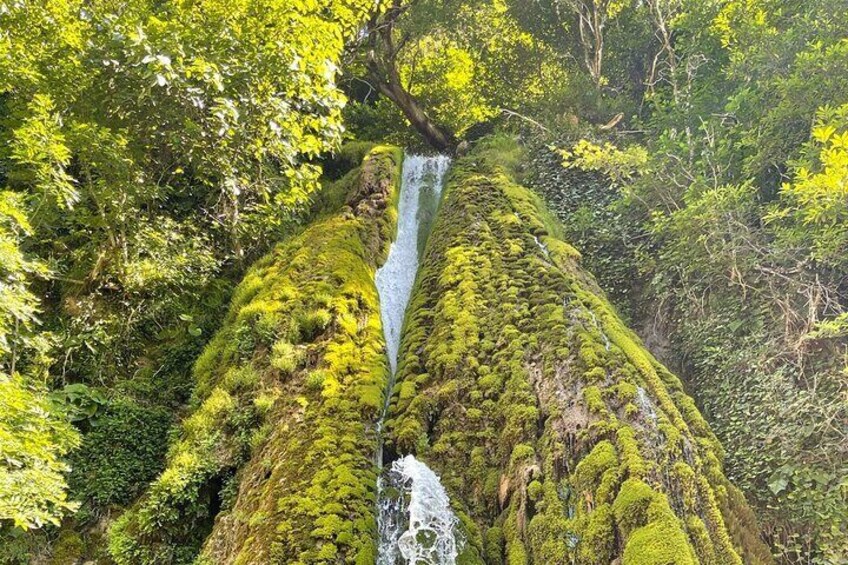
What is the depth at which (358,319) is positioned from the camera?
766 cm

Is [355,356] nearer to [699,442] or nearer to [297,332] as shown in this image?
[297,332]

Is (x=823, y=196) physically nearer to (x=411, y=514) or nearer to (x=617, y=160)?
(x=617, y=160)

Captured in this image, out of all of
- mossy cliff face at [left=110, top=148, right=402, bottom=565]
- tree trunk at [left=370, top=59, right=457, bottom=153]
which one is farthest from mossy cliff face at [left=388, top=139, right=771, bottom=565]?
tree trunk at [left=370, top=59, right=457, bottom=153]

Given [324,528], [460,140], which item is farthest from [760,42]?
[324,528]

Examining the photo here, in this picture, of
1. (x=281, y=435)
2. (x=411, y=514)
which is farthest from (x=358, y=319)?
(x=411, y=514)

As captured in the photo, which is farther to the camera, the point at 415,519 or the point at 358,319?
the point at 358,319

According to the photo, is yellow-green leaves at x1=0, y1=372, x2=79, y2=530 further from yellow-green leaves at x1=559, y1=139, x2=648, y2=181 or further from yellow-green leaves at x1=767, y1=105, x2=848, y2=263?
yellow-green leaves at x1=559, y1=139, x2=648, y2=181

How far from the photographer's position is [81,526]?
615 centimetres

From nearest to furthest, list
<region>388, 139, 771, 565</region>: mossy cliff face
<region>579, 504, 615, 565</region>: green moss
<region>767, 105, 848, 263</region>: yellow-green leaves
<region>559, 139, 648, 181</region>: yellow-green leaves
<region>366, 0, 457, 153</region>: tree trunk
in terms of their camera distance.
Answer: <region>579, 504, 615, 565</region>: green moss, <region>388, 139, 771, 565</region>: mossy cliff face, <region>767, 105, 848, 263</region>: yellow-green leaves, <region>559, 139, 648, 181</region>: yellow-green leaves, <region>366, 0, 457, 153</region>: tree trunk

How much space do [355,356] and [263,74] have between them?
4107mm

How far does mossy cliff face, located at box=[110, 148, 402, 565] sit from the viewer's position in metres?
4.99

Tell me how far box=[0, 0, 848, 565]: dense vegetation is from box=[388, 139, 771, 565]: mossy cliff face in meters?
0.03

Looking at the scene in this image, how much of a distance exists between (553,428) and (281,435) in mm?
3053

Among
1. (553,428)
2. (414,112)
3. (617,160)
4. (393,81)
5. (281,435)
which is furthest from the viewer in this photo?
(414,112)
